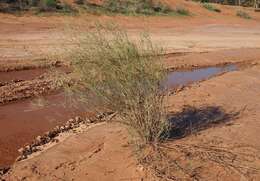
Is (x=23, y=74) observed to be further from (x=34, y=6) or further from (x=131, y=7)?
(x=131, y=7)

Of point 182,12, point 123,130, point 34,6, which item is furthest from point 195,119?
point 182,12

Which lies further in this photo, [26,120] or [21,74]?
[21,74]

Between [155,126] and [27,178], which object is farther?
[155,126]

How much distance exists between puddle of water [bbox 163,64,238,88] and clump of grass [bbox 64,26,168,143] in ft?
24.2

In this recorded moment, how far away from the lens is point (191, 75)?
A: 18.2 meters

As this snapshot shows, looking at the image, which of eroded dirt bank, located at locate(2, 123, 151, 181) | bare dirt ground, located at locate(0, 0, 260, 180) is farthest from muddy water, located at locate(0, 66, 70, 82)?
eroded dirt bank, located at locate(2, 123, 151, 181)

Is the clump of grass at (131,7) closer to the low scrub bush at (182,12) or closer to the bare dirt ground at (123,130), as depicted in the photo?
the low scrub bush at (182,12)

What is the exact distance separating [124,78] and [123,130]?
1.67 metres

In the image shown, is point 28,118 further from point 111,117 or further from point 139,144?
point 139,144

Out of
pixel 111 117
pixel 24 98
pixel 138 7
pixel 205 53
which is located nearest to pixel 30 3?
pixel 138 7

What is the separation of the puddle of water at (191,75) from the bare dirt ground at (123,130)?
1.85ft

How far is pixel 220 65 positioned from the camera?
67.6ft

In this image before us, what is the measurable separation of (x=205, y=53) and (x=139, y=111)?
47.5ft

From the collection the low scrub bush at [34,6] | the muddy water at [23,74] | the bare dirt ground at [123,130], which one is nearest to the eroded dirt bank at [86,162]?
the bare dirt ground at [123,130]
